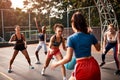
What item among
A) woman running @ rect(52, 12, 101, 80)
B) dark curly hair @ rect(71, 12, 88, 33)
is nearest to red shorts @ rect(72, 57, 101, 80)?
woman running @ rect(52, 12, 101, 80)

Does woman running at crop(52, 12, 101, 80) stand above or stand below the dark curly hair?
below

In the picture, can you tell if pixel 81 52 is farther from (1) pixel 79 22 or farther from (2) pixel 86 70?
(1) pixel 79 22

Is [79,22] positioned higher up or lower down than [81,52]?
higher up

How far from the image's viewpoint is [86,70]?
3.33 m

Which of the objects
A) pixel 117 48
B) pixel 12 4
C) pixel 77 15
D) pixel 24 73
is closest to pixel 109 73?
pixel 117 48

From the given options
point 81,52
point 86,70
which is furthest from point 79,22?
point 86,70

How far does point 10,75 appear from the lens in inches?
344

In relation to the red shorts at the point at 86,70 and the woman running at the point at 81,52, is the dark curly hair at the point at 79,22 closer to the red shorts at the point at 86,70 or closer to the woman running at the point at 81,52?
the woman running at the point at 81,52

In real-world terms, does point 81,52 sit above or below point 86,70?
above

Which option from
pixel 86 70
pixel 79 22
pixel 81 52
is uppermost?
pixel 79 22

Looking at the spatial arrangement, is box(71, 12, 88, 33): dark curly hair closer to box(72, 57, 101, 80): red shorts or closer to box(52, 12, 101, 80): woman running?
box(52, 12, 101, 80): woman running

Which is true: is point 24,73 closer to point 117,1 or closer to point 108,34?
point 108,34

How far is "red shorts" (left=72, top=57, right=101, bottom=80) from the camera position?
3.34 meters

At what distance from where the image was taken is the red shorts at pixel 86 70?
11.0 feet
